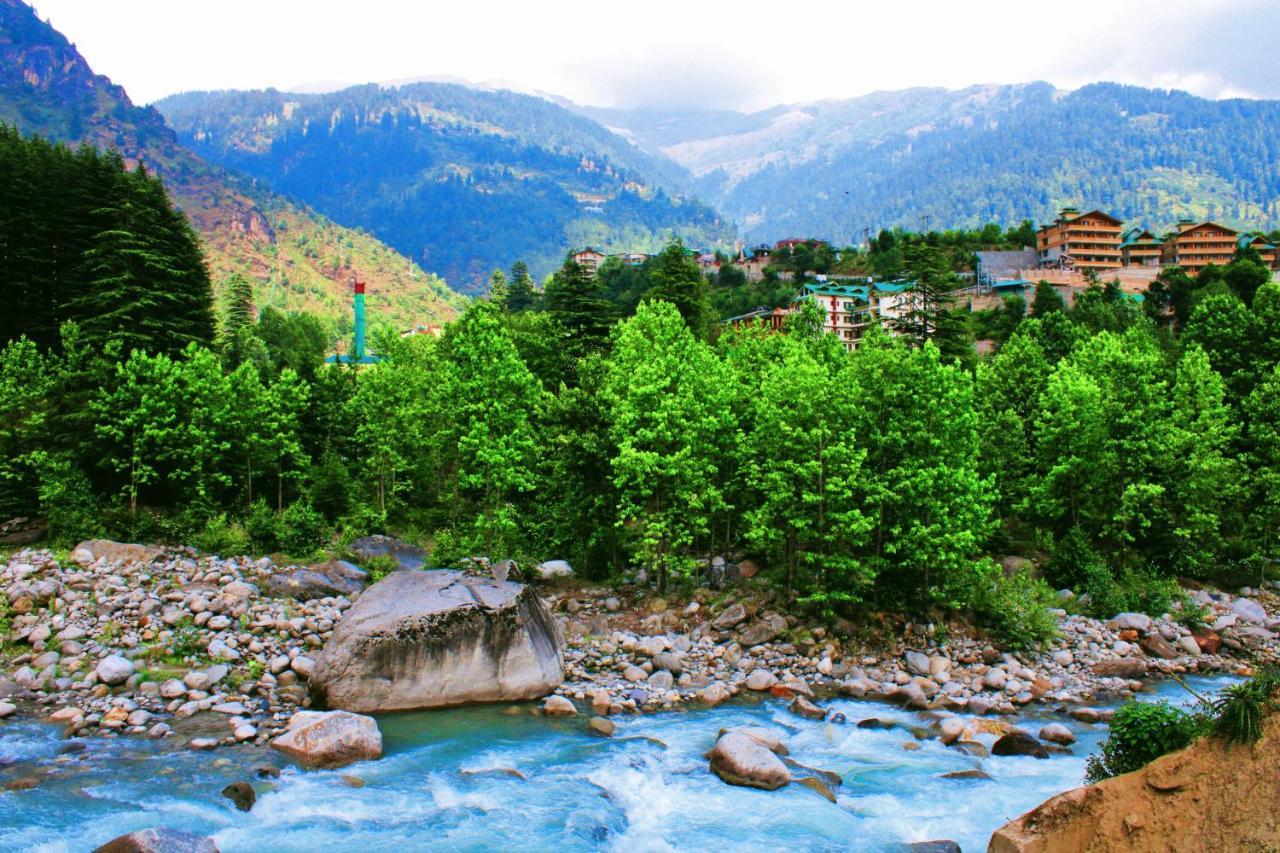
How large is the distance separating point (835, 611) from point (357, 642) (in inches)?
656

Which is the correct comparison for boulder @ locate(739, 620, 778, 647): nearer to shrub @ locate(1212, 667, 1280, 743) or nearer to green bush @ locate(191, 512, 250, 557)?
shrub @ locate(1212, 667, 1280, 743)

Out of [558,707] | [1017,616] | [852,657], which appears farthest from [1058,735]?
[558,707]

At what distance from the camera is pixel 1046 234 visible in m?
111

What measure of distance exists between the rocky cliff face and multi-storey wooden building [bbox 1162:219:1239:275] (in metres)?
109

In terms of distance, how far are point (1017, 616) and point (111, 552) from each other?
1316 inches

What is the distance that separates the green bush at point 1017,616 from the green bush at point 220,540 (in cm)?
2942

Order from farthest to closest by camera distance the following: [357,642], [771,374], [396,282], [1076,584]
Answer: [396,282], [1076,584], [771,374], [357,642]

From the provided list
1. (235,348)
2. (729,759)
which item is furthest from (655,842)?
(235,348)

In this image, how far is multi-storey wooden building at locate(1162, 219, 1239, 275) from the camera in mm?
102688

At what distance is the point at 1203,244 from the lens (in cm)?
10469

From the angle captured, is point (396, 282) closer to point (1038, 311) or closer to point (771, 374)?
point (1038, 311)

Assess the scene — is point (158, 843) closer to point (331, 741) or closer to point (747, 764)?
point (331, 741)

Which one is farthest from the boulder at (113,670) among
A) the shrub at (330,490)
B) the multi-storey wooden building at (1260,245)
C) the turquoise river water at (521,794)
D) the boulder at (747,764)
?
the multi-storey wooden building at (1260,245)

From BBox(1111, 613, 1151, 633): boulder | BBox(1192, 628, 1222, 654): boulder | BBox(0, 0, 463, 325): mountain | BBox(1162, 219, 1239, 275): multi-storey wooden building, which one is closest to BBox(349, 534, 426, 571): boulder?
BBox(1111, 613, 1151, 633): boulder
